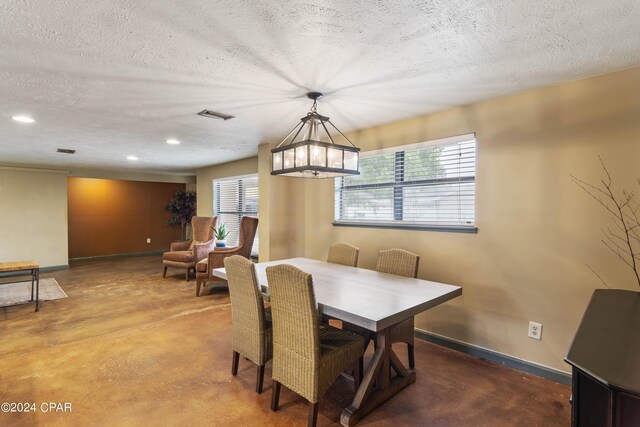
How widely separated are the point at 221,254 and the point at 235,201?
6.04ft

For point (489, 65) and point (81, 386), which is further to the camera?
point (81, 386)

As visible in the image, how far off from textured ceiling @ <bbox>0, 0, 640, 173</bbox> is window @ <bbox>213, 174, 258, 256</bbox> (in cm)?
275

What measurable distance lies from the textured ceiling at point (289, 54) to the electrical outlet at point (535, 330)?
1842 millimetres

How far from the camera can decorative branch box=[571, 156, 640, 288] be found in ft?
6.91

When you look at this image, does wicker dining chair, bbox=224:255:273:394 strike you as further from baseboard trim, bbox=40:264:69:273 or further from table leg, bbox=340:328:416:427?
baseboard trim, bbox=40:264:69:273

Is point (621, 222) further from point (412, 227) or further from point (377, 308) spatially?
point (377, 308)

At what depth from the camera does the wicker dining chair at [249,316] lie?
216cm

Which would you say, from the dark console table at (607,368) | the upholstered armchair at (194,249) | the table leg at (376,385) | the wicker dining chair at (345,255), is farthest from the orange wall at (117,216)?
the dark console table at (607,368)

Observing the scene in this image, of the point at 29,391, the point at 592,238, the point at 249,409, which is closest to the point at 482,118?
the point at 592,238

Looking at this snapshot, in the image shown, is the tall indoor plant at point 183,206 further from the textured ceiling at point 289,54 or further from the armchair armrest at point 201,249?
the textured ceiling at point 289,54

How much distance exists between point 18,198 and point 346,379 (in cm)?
734

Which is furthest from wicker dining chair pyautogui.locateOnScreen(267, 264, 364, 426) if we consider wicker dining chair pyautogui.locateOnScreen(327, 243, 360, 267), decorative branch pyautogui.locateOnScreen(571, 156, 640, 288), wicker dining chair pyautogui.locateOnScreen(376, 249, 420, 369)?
decorative branch pyautogui.locateOnScreen(571, 156, 640, 288)

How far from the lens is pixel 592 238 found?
226 cm

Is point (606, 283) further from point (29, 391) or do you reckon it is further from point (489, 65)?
point (29, 391)
